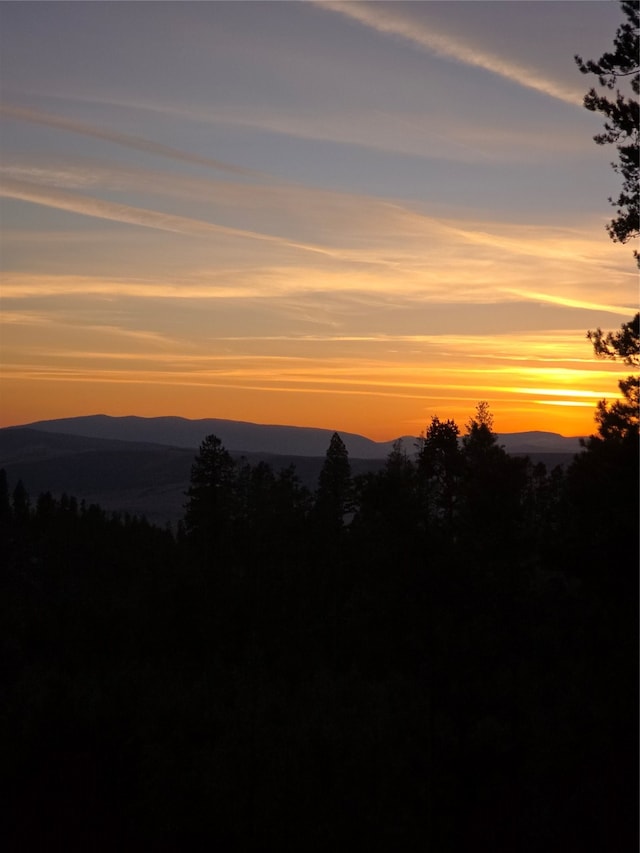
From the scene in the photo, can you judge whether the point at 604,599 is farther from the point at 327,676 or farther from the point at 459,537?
the point at 327,676

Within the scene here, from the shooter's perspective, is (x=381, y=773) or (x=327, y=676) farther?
(x=327, y=676)

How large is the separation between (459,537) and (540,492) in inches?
1423

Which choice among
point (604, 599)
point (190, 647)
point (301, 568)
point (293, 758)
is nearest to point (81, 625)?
point (190, 647)

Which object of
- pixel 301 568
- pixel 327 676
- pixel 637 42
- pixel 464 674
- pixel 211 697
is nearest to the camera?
pixel 637 42

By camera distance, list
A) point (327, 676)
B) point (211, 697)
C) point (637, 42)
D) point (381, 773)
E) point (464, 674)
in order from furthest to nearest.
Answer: point (327, 676) < point (211, 697) < point (464, 674) < point (381, 773) < point (637, 42)

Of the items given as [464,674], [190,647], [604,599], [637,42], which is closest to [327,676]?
[464,674]

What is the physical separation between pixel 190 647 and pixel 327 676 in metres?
10.7

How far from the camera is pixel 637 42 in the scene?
1658 centimetres

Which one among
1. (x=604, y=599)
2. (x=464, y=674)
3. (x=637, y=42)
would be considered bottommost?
(x=464, y=674)

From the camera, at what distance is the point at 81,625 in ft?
135

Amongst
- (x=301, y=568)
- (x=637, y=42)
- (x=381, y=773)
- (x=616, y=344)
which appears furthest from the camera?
(x=301, y=568)

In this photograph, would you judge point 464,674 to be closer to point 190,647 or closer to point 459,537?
point 459,537

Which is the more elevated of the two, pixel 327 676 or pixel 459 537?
pixel 459 537

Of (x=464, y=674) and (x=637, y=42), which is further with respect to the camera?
(x=464, y=674)
